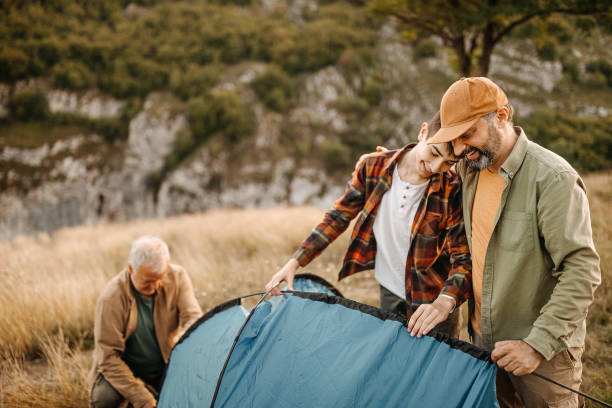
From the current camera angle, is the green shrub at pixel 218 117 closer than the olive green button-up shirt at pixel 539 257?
No

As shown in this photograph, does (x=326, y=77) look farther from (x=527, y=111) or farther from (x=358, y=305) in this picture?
(x=358, y=305)

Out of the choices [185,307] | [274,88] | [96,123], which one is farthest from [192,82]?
[185,307]

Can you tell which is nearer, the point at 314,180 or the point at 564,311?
the point at 564,311

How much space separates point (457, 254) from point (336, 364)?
765 mm

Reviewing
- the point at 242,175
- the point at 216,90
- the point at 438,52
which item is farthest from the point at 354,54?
the point at 242,175

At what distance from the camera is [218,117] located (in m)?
31.0

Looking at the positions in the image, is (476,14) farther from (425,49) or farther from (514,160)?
(425,49)

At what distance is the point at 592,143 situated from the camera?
9000 mm

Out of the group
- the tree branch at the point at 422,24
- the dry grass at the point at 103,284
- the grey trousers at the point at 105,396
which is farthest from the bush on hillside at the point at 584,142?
the grey trousers at the point at 105,396

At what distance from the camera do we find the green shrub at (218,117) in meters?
30.3

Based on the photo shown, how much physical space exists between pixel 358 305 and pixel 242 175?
28153 mm

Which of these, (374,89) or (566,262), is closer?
(566,262)

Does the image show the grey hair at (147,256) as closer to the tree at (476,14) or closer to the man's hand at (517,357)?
the man's hand at (517,357)

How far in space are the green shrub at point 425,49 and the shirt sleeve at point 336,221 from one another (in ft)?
112
